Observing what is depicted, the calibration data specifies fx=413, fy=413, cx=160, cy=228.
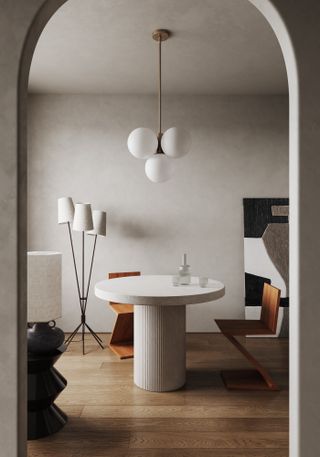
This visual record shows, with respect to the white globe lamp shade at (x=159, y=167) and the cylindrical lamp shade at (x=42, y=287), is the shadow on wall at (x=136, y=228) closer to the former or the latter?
the white globe lamp shade at (x=159, y=167)

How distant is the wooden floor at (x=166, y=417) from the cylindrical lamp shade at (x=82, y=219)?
1.34 meters

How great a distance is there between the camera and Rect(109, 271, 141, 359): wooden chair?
4203mm

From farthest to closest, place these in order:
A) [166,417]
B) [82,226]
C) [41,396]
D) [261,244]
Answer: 1. [261,244]
2. [82,226]
3. [166,417]
4. [41,396]

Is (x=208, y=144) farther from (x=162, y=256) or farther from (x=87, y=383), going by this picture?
(x=87, y=383)

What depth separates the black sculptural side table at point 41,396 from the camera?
2.55 metres

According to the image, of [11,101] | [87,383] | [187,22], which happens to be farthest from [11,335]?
[187,22]

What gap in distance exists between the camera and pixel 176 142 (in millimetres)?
3143

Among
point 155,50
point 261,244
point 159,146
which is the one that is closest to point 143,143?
point 159,146

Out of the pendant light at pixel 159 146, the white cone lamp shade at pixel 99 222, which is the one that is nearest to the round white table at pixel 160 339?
the pendant light at pixel 159 146

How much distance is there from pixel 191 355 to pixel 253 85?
3007 millimetres

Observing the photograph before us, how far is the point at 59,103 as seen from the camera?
16.2 ft

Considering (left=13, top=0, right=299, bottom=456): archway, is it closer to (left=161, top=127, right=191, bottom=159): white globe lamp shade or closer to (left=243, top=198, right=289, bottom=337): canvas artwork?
(left=161, top=127, right=191, bottom=159): white globe lamp shade

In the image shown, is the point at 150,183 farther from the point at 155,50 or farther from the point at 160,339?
the point at 160,339

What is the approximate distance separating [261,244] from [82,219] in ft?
6.99
